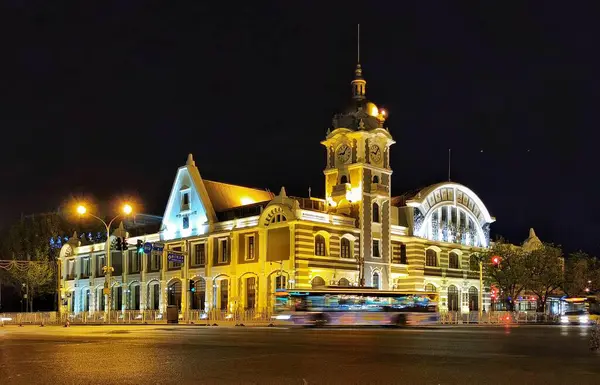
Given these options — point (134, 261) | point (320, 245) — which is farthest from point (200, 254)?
point (320, 245)

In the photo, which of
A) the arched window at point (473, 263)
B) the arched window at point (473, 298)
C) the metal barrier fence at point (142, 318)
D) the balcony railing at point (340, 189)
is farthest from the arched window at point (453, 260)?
the metal barrier fence at point (142, 318)

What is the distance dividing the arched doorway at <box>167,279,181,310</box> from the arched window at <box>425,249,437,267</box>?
2325 centimetres

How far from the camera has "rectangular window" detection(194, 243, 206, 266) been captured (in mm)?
65988

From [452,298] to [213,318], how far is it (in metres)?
27.1

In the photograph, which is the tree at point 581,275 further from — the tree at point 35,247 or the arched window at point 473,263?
the tree at point 35,247

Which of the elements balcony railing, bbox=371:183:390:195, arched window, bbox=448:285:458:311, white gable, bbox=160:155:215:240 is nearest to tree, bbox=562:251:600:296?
arched window, bbox=448:285:458:311

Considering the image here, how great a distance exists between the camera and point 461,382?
12.5 metres

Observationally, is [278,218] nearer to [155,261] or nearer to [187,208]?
[187,208]

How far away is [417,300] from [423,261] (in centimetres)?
Answer: 2140

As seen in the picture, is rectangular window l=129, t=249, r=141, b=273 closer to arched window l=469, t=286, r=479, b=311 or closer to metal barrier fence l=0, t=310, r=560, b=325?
metal barrier fence l=0, t=310, r=560, b=325

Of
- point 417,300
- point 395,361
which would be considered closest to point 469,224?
point 417,300

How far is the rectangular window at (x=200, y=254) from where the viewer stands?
65988 millimetres

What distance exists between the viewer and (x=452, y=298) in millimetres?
72438

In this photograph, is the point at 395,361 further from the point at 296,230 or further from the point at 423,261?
the point at 423,261
